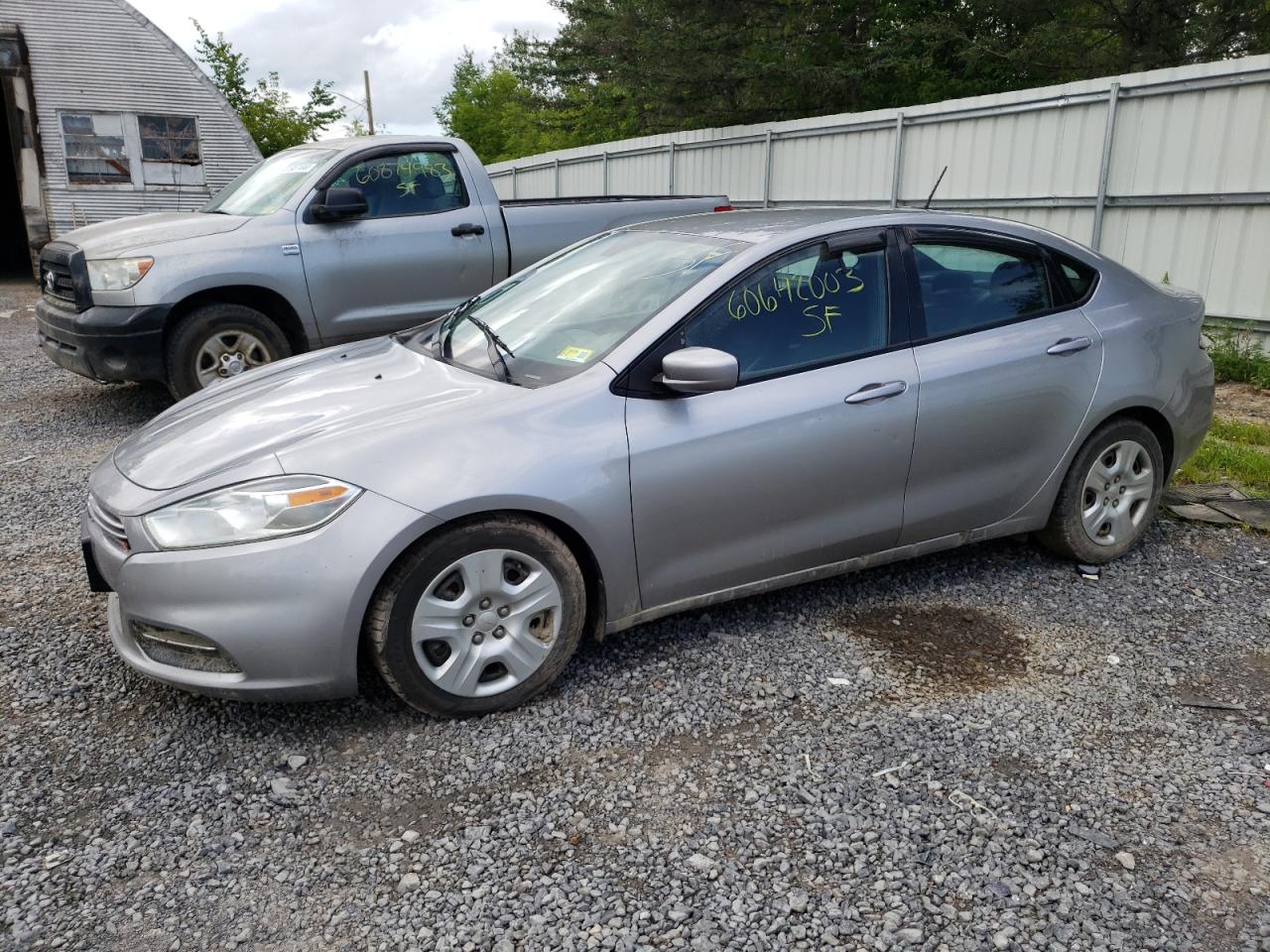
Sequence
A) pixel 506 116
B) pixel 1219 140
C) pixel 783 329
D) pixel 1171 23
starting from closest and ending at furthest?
pixel 783 329 < pixel 1219 140 < pixel 1171 23 < pixel 506 116

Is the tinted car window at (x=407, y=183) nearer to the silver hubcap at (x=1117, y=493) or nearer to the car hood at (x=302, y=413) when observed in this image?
the car hood at (x=302, y=413)

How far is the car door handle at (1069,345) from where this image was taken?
4.17 m

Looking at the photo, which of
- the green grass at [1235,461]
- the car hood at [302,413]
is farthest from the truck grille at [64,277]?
the green grass at [1235,461]

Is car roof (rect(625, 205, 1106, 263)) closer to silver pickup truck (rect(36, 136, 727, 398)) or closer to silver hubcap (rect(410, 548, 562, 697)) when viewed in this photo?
silver hubcap (rect(410, 548, 562, 697))

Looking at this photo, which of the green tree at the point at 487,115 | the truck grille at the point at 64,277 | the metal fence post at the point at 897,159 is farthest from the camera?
the green tree at the point at 487,115

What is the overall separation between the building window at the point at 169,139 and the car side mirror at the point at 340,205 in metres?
16.1

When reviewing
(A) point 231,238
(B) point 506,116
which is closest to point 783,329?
(A) point 231,238

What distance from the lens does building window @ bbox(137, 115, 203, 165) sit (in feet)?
67.7

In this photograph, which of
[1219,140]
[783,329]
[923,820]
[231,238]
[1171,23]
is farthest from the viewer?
[1171,23]

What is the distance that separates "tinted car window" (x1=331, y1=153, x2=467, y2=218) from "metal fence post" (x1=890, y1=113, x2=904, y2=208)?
18.4 feet

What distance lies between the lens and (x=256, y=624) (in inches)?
118

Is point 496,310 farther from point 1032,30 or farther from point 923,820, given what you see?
point 1032,30

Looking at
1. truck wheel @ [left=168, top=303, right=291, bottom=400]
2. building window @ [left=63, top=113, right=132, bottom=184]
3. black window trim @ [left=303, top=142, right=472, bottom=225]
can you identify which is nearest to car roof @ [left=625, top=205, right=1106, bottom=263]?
black window trim @ [left=303, top=142, right=472, bottom=225]

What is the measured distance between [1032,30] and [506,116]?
42.8 m
